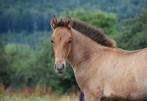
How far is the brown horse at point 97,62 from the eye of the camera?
8977 mm

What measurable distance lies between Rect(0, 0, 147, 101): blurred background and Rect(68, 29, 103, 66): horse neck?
14.2 feet

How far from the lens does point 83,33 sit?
9938mm

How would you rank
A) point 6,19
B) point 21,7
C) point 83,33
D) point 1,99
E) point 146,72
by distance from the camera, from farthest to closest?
point 21,7 → point 6,19 → point 1,99 → point 83,33 → point 146,72

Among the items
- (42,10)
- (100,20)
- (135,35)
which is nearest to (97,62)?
(135,35)

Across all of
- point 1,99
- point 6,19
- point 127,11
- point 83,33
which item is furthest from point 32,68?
point 6,19

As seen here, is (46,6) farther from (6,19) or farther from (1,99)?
(1,99)

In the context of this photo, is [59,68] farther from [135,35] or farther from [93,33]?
[135,35]

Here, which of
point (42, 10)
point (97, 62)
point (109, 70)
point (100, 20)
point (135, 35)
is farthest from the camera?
point (42, 10)

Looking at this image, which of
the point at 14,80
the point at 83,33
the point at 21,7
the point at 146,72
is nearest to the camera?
the point at 146,72

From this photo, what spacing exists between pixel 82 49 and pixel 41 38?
37717 mm

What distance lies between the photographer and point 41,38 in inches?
1866

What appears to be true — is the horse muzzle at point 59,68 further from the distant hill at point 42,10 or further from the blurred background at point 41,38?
the distant hill at point 42,10

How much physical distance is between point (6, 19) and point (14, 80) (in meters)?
78.4

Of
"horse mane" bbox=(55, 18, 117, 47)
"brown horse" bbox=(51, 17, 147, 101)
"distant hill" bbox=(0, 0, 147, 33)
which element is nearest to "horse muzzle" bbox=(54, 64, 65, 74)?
"brown horse" bbox=(51, 17, 147, 101)
